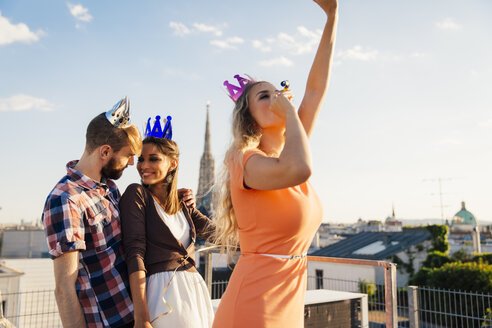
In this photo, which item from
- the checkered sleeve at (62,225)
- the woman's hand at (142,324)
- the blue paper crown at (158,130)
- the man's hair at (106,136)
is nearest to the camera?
the checkered sleeve at (62,225)

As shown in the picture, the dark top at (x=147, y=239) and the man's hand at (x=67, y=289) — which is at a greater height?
the dark top at (x=147, y=239)

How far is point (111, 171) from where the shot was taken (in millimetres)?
1746

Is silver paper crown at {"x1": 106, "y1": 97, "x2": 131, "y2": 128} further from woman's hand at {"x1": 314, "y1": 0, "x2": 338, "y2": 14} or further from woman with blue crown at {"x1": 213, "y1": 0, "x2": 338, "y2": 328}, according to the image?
woman's hand at {"x1": 314, "y1": 0, "x2": 338, "y2": 14}

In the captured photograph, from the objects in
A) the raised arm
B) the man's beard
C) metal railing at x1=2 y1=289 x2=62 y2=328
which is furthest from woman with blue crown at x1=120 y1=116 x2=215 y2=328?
metal railing at x1=2 y1=289 x2=62 y2=328

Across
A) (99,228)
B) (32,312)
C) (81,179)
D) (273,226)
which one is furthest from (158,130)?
(32,312)

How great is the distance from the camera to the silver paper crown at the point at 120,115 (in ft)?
5.75

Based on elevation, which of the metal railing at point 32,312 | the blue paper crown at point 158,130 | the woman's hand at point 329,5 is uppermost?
the woman's hand at point 329,5

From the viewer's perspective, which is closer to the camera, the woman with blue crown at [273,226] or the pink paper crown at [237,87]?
the woman with blue crown at [273,226]

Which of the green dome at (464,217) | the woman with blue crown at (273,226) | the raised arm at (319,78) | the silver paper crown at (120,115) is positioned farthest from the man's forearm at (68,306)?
the green dome at (464,217)

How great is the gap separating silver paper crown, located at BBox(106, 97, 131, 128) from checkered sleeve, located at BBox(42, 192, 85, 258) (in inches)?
14.6

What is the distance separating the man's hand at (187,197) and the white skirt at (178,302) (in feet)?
1.30

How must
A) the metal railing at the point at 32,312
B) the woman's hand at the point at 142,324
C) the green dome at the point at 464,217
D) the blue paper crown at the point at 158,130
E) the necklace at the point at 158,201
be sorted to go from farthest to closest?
the green dome at the point at 464,217
the metal railing at the point at 32,312
the blue paper crown at the point at 158,130
the necklace at the point at 158,201
the woman's hand at the point at 142,324

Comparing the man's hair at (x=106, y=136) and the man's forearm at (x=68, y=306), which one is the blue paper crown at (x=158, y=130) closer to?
the man's hair at (x=106, y=136)

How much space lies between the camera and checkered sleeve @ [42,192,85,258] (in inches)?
58.1
